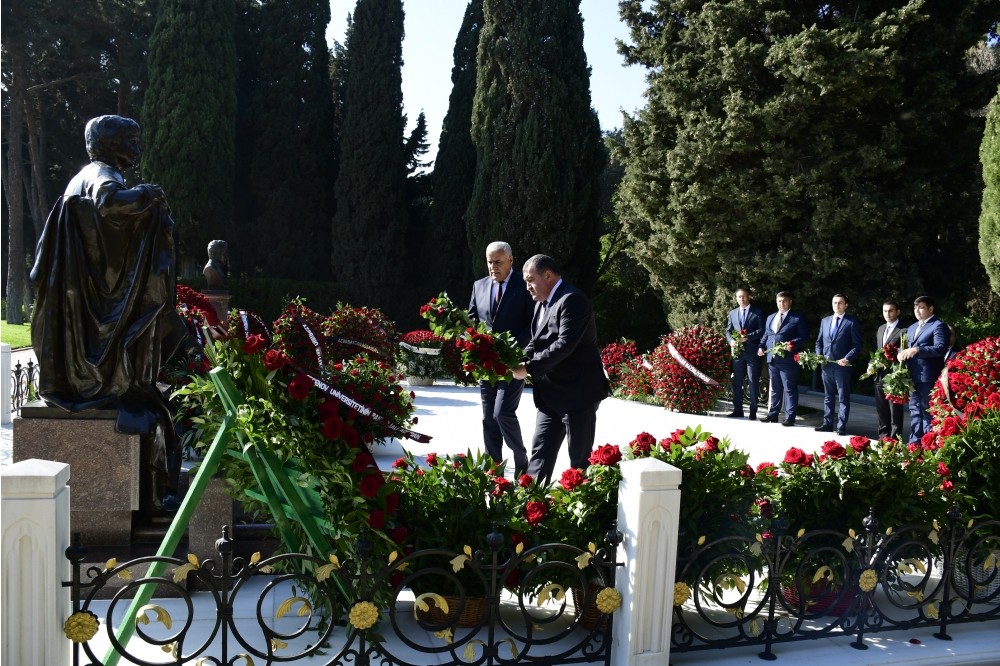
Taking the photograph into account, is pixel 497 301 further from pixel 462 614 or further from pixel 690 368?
pixel 690 368

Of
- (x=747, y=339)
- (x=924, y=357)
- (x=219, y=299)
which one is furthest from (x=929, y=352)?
(x=219, y=299)

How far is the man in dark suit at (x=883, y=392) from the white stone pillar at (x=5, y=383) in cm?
1038

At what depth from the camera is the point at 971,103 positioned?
44.4 feet

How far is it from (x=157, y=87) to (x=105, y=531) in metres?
22.2

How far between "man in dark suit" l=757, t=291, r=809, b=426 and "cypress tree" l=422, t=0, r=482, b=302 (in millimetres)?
13945

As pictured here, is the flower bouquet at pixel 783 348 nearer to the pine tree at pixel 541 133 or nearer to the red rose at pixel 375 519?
the red rose at pixel 375 519

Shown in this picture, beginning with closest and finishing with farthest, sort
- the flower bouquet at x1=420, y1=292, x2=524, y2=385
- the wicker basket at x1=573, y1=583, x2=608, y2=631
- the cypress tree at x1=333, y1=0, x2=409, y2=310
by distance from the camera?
1. the wicker basket at x1=573, y1=583, x2=608, y2=631
2. the flower bouquet at x1=420, y1=292, x2=524, y2=385
3. the cypress tree at x1=333, y1=0, x2=409, y2=310

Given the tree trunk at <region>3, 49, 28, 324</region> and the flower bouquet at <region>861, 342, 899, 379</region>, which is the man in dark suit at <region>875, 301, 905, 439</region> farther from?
the tree trunk at <region>3, 49, 28, 324</region>

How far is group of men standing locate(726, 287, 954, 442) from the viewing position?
895 centimetres

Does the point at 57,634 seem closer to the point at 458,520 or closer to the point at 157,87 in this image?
the point at 458,520

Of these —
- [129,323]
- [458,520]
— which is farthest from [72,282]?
[458,520]

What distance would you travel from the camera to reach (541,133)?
65.4 ft

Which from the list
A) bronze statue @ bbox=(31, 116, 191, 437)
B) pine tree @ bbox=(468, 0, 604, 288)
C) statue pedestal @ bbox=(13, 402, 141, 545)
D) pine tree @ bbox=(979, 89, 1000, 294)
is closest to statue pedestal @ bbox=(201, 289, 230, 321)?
bronze statue @ bbox=(31, 116, 191, 437)

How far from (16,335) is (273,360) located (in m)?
25.2
